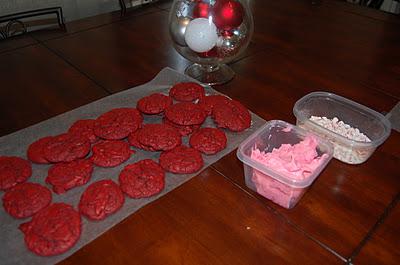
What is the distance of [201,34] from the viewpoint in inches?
37.3

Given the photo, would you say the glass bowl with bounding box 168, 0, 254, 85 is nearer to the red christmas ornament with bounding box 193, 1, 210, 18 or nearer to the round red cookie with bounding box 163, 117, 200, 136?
the red christmas ornament with bounding box 193, 1, 210, 18

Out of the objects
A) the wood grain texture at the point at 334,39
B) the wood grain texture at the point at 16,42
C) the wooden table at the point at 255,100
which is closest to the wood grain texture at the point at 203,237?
the wooden table at the point at 255,100

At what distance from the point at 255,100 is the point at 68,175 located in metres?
0.55

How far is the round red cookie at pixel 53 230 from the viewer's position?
0.61m

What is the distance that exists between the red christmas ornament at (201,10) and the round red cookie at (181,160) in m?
0.40

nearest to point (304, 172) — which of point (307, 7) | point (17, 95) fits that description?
point (17, 95)

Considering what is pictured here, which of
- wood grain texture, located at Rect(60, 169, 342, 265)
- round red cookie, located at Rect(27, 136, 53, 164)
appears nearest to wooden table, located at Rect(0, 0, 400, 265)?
wood grain texture, located at Rect(60, 169, 342, 265)

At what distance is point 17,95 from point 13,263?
0.55 meters

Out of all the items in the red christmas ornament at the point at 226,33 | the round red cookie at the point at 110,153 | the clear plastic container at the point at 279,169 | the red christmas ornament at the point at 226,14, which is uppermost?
the red christmas ornament at the point at 226,14

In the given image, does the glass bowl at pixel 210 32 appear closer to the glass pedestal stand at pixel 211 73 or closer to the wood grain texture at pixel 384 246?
the glass pedestal stand at pixel 211 73

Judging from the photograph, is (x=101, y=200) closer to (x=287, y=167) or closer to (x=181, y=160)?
(x=181, y=160)

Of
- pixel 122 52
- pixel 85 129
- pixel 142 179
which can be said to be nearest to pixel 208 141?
pixel 142 179

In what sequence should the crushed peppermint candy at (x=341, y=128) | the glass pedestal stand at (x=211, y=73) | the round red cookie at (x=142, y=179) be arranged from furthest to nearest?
the glass pedestal stand at (x=211, y=73) < the crushed peppermint candy at (x=341, y=128) < the round red cookie at (x=142, y=179)

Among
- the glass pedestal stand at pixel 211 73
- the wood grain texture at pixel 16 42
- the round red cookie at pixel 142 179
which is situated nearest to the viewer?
the round red cookie at pixel 142 179
